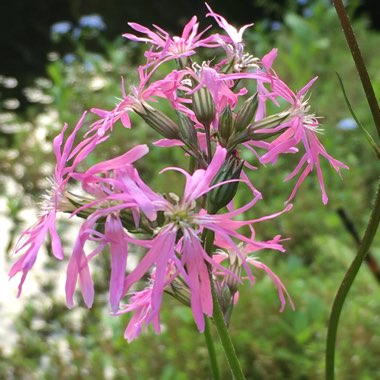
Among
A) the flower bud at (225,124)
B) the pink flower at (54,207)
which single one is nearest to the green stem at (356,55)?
the flower bud at (225,124)

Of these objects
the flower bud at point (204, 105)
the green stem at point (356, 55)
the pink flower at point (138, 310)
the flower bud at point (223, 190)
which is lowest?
the pink flower at point (138, 310)

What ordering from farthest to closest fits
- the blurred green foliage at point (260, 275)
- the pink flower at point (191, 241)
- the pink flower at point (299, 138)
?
the blurred green foliage at point (260, 275) → the pink flower at point (299, 138) → the pink flower at point (191, 241)

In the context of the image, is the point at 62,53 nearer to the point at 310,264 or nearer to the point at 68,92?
the point at 68,92

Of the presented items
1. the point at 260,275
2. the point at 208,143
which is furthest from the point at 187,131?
the point at 260,275

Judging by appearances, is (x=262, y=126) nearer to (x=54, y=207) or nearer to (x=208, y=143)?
(x=208, y=143)

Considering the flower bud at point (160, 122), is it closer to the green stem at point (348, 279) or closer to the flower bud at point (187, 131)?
the flower bud at point (187, 131)

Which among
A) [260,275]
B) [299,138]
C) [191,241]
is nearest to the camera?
[191,241]

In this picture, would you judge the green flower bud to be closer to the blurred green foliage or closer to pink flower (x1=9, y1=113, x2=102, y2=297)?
pink flower (x1=9, y1=113, x2=102, y2=297)

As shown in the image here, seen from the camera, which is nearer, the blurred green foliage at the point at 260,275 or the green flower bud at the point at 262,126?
the green flower bud at the point at 262,126
